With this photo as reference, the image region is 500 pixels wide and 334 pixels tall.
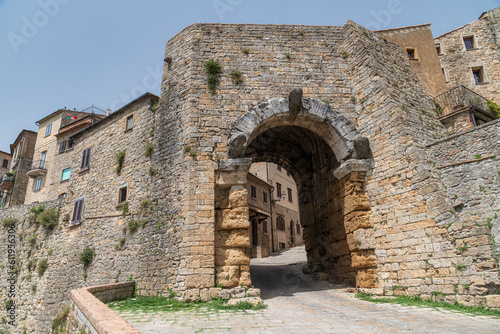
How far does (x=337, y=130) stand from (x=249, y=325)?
615cm

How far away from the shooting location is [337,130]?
30.5 feet

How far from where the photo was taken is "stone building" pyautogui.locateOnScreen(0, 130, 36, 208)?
1063 inches

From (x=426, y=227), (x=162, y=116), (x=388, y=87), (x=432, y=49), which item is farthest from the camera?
(x=432, y=49)

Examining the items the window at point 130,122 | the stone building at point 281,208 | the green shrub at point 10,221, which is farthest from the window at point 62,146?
the stone building at point 281,208

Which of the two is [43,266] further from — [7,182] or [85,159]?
[7,182]

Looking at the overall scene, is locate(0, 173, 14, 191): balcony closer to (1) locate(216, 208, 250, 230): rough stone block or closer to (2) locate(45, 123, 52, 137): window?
(2) locate(45, 123, 52, 137): window

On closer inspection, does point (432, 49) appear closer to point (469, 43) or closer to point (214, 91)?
point (469, 43)

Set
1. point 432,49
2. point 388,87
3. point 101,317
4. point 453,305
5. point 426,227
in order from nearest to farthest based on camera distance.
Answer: point 101,317 < point 453,305 < point 426,227 < point 388,87 < point 432,49

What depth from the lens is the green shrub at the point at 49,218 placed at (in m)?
15.1

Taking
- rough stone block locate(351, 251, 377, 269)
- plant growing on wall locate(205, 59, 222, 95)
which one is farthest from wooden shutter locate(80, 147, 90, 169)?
rough stone block locate(351, 251, 377, 269)

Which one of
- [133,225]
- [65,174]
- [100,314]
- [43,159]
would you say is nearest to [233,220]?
[133,225]

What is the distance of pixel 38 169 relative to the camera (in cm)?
2523

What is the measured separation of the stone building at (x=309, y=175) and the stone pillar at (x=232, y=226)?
29 millimetres

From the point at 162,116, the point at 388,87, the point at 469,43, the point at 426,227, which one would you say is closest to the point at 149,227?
the point at 162,116
